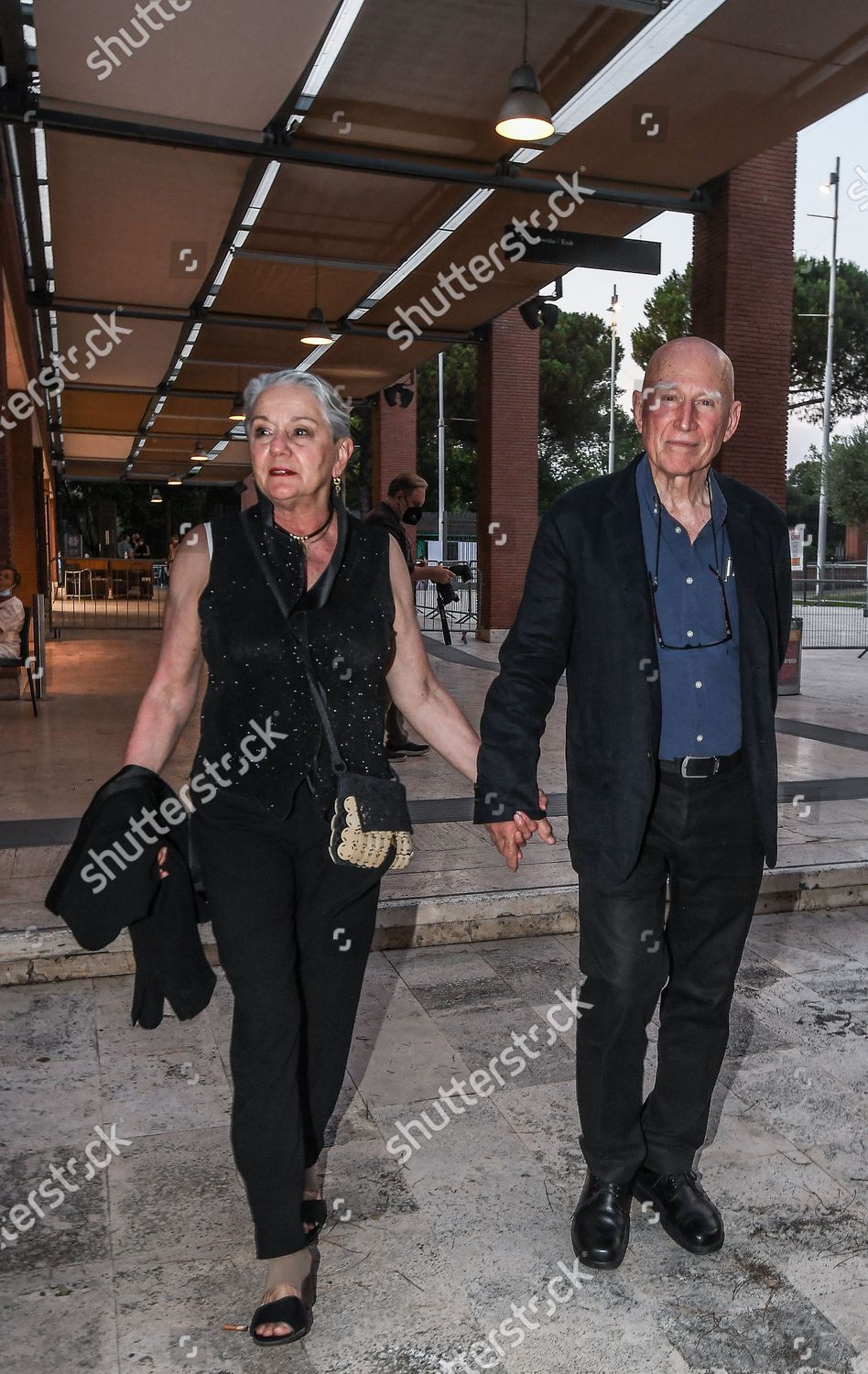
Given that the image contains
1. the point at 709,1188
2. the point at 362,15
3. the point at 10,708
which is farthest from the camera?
the point at 10,708

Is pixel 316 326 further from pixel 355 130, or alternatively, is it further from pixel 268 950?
pixel 268 950

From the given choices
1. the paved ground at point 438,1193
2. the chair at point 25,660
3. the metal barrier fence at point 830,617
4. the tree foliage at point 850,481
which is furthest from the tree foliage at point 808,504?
the paved ground at point 438,1193

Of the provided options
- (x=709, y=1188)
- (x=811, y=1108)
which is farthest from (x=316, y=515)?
(x=811, y=1108)

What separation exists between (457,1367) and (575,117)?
9.92 meters

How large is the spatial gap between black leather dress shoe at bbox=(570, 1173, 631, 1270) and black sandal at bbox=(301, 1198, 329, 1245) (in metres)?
0.55

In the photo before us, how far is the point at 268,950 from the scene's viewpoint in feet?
7.57

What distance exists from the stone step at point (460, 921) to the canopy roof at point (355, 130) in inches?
234

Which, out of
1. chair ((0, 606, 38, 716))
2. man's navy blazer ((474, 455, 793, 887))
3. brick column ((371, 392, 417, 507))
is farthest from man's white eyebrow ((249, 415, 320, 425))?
brick column ((371, 392, 417, 507))

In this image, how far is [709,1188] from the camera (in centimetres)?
287

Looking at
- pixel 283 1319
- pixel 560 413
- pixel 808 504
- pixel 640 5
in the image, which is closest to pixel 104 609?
pixel 640 5

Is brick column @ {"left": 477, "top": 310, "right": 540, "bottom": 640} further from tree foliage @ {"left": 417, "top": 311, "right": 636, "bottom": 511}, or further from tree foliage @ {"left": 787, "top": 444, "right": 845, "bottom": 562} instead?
tree foliage @ {"left": 787, "top": 444, "right": 845, "bottom": 562}

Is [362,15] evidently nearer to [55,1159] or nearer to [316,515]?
[316,515]

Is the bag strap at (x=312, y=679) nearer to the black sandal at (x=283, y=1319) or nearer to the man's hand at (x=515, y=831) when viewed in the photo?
the man's hand at (x=515, y=831)

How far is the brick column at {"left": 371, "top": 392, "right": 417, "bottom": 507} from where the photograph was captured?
23.8 meters
